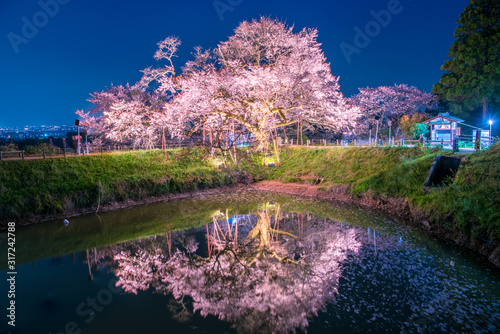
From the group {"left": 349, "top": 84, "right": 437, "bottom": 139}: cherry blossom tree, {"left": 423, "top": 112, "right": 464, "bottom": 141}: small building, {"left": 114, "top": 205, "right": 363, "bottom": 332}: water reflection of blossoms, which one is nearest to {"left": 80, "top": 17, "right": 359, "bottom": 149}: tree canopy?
{"left": 423, "top": 112, "right": 464, "bottom": 141}: small building

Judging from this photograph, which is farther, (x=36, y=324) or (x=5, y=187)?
(x=5, y=187)

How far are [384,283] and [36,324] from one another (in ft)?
27.8

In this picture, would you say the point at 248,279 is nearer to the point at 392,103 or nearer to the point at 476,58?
the point at 476,58

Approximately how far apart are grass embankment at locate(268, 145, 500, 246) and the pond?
113 cm

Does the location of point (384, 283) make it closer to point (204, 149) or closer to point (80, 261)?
point (80, 261)

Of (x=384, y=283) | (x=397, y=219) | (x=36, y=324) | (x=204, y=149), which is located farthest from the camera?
(x=204, y=149)

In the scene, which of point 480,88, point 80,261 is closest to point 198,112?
point 80,261

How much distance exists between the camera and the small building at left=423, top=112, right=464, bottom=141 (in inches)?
1005

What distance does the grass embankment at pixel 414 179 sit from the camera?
32.7 ft

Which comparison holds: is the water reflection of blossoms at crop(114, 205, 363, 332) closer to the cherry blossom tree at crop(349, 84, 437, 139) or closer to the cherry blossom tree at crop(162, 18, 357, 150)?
the cherry blossom tree at crop(162, 18, 357, 150)

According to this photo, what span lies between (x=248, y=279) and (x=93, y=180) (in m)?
12.7

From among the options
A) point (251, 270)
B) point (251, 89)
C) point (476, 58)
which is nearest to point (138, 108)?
point (251, 89)

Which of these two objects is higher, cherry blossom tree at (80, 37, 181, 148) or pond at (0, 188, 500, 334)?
cherry blossom tree at (80, 37, 181, 148)

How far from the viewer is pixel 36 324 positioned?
6.54 m
